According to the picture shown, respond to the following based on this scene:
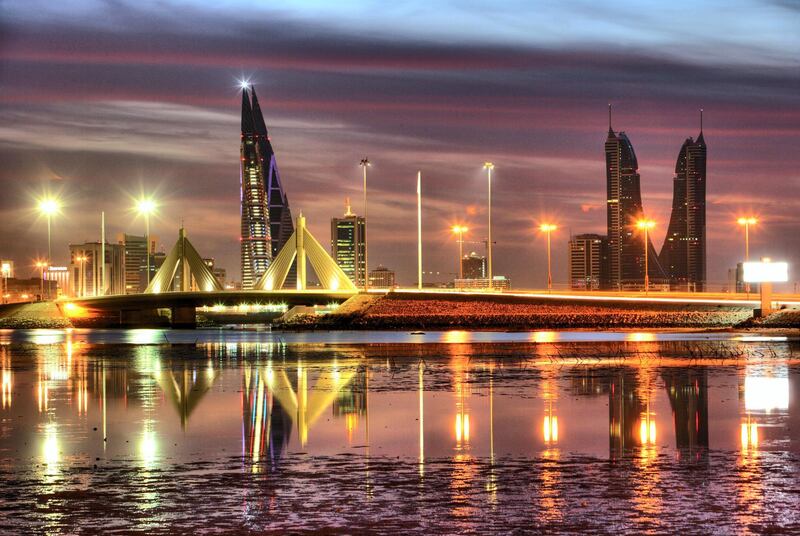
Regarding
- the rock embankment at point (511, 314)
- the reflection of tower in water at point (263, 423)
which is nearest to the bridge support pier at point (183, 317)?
the rock embankment at point (511, 314)

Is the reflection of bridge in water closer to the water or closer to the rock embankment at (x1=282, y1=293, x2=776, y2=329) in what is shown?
the water

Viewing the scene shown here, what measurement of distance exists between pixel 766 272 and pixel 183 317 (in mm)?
93546

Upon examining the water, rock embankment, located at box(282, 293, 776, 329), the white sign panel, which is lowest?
the water

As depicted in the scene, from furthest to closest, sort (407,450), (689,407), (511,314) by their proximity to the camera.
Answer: (511,314)
(689,407)
(407,450)

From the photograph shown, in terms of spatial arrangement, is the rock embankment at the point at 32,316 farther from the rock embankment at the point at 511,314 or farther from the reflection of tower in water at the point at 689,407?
the reflection of tower in water at the point at 689,407

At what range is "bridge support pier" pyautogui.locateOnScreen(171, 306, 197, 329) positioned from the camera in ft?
501

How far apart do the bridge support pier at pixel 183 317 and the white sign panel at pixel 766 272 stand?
277 ft

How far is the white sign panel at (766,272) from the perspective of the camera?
80.2 metres

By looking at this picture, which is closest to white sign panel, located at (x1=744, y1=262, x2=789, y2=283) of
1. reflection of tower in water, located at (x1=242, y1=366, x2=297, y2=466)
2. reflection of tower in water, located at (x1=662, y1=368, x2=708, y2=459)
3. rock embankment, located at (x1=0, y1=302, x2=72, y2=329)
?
reflection of tower in water, located at (x1=662, y1=368, x2=708, y2=459)

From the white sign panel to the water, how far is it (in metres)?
42.0

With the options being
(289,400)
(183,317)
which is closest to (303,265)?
(183,317)

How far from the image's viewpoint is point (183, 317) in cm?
15650

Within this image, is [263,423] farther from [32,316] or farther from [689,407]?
[32,316]

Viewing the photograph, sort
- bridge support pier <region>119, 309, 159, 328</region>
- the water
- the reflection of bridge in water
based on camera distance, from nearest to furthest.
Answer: the water → the reflection of bridge in water → bridge support pier <region>119, 309, 159, 328</region>
